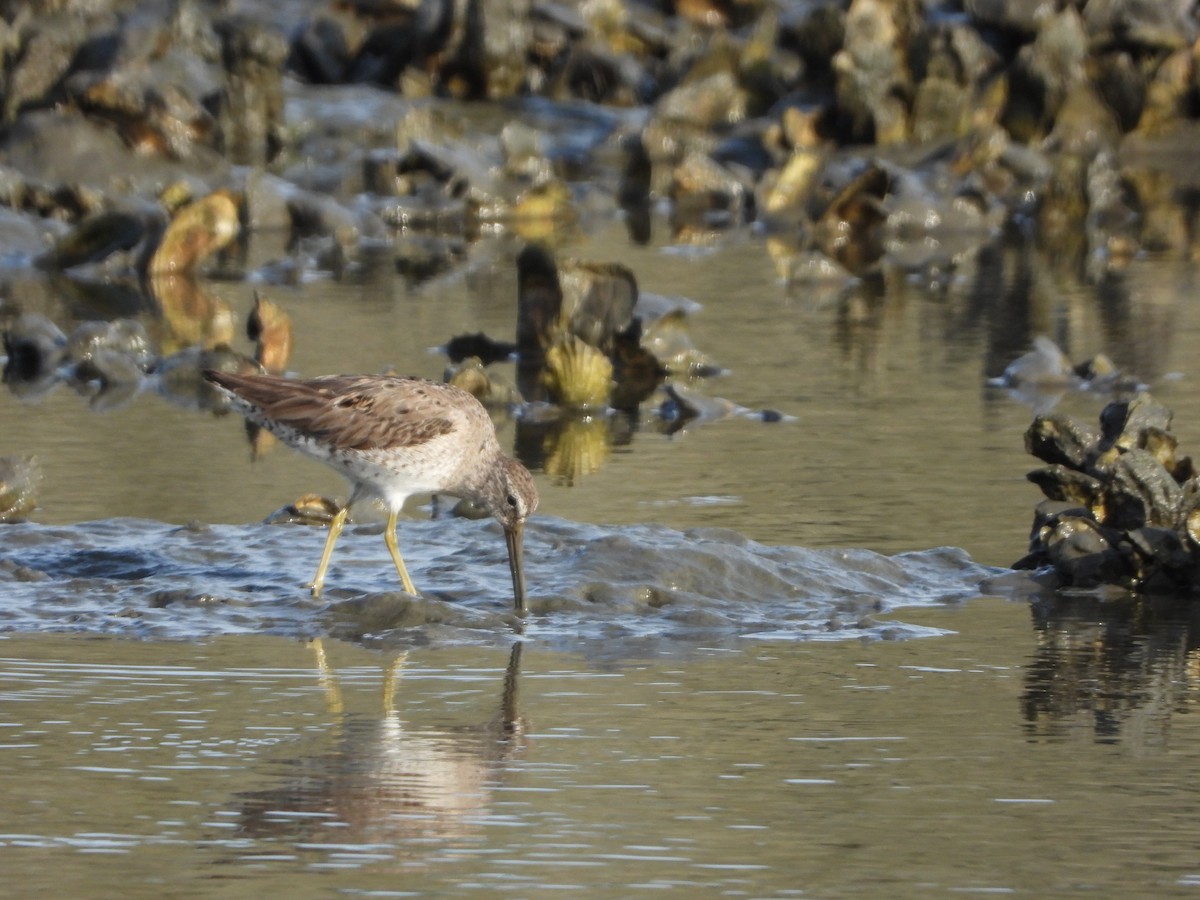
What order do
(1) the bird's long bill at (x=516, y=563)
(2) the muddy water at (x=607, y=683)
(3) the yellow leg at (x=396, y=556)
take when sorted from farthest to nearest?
1. (3) the yellow leg at (x=396, y=556)
2. (1) the bird's long bill at (x=516, y=563)
3. (2) the muddy water at (x=607, y=683)

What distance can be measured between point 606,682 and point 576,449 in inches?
176

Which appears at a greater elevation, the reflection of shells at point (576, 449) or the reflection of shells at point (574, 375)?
the reflection of shells at point (574, 375)

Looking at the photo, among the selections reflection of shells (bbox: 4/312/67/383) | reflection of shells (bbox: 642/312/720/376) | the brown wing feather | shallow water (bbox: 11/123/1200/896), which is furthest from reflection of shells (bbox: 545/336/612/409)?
the brown wing feather

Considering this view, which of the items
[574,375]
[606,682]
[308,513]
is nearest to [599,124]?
[574,375]

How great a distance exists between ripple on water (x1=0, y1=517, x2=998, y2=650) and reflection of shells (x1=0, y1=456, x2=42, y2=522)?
36cm

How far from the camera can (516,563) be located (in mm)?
8125

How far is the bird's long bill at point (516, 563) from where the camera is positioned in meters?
8.05

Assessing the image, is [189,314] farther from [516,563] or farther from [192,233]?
[516,563]

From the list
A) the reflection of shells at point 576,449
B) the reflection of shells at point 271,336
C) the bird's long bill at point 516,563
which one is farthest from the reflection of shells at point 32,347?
the bird's long bill at point 516,563

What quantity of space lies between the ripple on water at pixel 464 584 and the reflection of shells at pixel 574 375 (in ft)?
10.6

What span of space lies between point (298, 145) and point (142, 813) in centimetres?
2011

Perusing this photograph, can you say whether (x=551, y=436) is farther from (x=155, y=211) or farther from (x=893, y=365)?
(x=155, y=211)

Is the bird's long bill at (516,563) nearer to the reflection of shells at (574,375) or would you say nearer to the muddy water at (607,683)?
the muddy water at (607,683)

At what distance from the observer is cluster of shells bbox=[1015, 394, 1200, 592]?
27.9 ft
